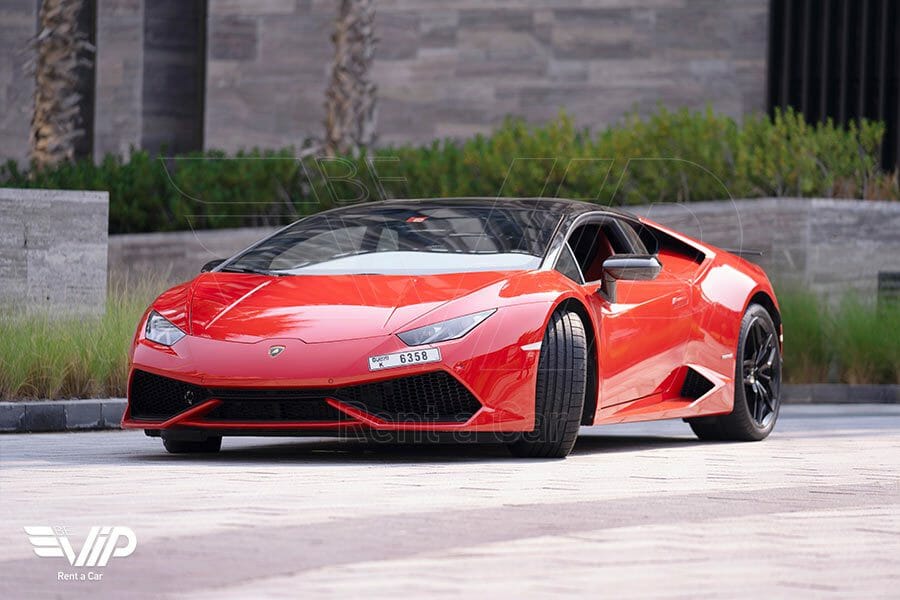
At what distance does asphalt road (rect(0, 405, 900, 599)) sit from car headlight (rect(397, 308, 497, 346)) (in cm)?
57

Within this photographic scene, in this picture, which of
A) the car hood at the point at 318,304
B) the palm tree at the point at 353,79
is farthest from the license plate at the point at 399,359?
the palm tree at the point at 353,79

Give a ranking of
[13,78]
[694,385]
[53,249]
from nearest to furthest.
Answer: [694,385], [53,249], [13,78]

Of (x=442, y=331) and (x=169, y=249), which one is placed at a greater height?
(x=442, y=331)

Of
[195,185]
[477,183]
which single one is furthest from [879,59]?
[195,185]

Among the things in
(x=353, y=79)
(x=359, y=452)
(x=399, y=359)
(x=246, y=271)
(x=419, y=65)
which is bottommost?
(x=359, y=452)

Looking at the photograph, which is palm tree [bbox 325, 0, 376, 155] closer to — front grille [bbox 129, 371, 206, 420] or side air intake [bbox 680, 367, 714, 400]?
side air intake [bbox 680, 367, 714, 400]

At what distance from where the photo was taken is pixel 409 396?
798 centimetres

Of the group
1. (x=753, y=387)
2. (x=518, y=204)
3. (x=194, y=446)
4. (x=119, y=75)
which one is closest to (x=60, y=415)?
(x=194, y=446)

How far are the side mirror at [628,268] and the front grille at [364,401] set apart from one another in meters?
1.25

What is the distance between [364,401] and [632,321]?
1783 mm

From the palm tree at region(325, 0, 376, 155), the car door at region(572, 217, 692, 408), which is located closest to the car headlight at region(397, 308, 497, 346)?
the car door at region(572, 217, 692, 408)

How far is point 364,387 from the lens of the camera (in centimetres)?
798

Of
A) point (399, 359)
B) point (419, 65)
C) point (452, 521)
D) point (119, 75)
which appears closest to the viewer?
point (452, 521)

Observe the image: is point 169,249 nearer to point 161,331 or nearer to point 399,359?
point 161,331
